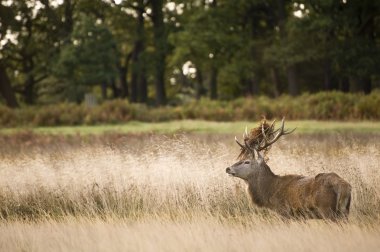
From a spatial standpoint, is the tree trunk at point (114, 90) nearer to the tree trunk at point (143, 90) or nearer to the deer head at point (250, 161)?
the tree trunk at point (143, 90)

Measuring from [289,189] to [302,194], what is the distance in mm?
314

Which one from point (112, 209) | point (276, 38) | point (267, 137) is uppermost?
point (276, 38)

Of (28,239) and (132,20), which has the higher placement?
(132,20)

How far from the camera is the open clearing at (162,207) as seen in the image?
26.2 ft

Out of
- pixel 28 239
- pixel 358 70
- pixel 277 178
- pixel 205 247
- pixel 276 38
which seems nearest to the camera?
pixel 205 247

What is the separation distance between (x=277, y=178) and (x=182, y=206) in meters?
1.91

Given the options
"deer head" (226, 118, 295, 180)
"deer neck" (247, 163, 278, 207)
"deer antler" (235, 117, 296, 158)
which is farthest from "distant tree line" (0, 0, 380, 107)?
"deer neck" (247, 163, 278, 207)

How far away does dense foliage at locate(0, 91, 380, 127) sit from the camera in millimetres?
27541

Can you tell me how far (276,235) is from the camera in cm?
810

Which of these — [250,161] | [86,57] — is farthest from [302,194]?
[86,57]

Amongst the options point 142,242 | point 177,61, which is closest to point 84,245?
point 142,242

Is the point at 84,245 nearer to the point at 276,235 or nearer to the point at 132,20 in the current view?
the point at 276,235

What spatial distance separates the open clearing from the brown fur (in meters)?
0.17

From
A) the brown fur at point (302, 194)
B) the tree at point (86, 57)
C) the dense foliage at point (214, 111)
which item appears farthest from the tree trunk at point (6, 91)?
the brown fur at point (302, 194)
